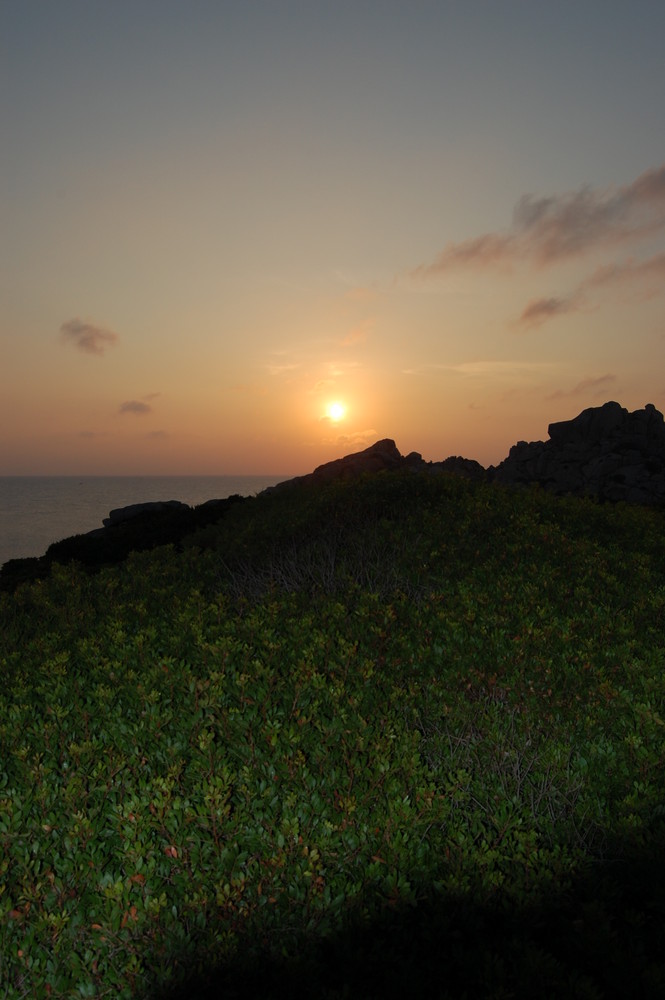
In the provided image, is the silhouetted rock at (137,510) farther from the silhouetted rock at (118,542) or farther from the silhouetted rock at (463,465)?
the silhouetted rock at (463,465)

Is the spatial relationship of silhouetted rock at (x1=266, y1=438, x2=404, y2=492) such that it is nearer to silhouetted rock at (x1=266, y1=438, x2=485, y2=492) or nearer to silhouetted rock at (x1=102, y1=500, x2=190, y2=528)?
silhouetted rock at (x1=266, y1=438, x2=485, y2=492)

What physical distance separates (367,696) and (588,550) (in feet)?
22.4

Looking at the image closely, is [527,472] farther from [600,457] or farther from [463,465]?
[463,465]

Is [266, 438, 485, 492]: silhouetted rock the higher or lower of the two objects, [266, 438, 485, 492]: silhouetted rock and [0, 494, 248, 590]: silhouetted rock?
the higher

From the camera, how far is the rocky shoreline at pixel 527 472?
2700 centimetres

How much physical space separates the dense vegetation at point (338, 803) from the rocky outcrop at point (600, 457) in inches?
1825

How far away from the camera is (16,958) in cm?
366

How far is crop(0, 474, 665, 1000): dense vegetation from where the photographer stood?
12.1 feet

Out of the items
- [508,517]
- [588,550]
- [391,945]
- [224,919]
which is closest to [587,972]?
[391,945]

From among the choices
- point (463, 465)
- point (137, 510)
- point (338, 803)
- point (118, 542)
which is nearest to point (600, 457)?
point (463, 465)

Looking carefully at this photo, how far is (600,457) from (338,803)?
55.5 metres

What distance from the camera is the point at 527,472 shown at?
5781cm

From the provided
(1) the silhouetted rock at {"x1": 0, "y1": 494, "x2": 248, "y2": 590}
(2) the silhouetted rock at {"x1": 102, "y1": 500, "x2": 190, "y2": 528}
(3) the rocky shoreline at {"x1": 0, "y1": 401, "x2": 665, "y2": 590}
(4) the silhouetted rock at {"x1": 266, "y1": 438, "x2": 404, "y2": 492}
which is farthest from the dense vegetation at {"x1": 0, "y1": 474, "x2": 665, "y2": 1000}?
(2) the silhouetted rock at {"x1": 102, "y1": 500, "x2": 190, "y2": 528}

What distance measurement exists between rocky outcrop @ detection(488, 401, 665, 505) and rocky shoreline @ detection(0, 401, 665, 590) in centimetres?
8
